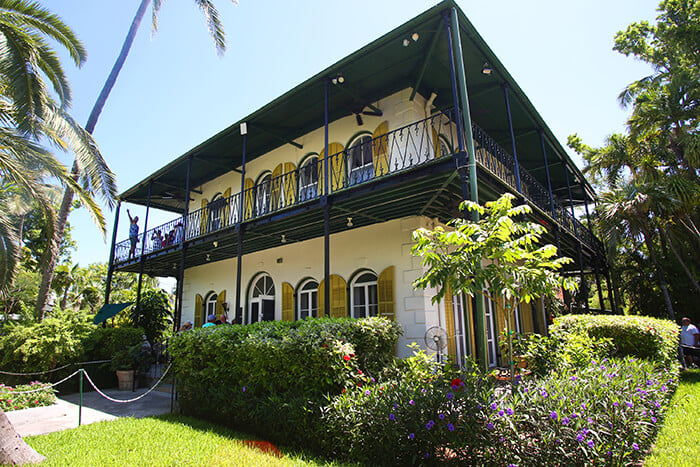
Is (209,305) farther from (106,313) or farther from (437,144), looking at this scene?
(437,144)

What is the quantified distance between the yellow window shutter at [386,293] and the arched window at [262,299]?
4.57m

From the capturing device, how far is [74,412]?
707 centimetres

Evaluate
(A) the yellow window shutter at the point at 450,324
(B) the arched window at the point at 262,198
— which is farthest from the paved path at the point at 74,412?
(B) the arched window at the point at 262,198

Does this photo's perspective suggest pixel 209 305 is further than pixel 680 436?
Yes

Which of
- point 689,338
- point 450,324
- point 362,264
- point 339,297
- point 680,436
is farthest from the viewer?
point 689,338

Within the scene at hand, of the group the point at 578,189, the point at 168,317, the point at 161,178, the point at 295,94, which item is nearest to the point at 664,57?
the point at 578,189

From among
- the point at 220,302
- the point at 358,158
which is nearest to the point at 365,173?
the point at 358,158

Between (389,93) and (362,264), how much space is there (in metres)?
4.45

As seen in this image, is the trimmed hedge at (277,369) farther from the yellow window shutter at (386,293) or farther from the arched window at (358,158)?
the arched window at (358,158)

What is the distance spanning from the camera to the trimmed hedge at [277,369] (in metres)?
4.82

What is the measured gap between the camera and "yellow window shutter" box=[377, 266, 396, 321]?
8953mm

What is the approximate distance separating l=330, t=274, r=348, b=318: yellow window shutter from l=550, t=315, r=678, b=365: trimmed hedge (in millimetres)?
5042

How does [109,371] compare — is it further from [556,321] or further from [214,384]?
[556,321]

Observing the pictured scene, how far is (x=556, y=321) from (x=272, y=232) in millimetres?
7313
